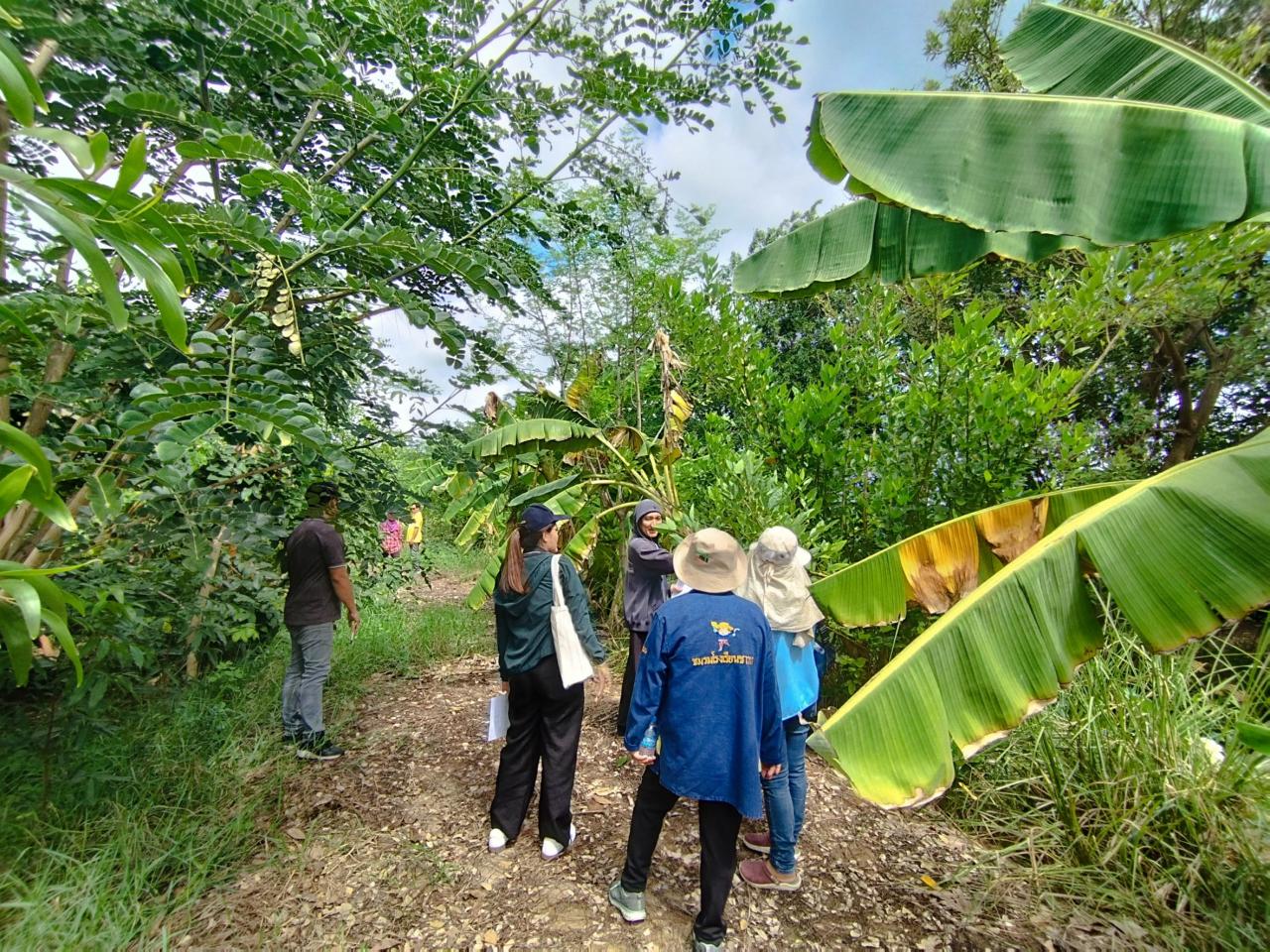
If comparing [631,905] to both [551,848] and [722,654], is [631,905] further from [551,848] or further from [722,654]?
[722,654]

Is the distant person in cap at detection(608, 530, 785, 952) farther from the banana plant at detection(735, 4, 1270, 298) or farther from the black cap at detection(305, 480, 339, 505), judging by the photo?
the black cap at detection(305, 480, 339, 505)

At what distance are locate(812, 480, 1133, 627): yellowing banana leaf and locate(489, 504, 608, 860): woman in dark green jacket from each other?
1.53 m

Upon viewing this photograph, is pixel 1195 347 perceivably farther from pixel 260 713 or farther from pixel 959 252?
pixel 260 713

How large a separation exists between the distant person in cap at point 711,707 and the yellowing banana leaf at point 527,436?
8.12 feet

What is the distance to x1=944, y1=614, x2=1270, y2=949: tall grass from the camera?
254 centimetres

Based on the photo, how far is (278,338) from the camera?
2545 mm

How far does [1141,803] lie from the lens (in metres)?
2.89

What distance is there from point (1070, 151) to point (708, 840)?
2844 millimetres

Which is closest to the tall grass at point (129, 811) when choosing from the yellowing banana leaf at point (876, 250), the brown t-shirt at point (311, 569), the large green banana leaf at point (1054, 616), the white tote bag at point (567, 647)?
the brown t-shirt at point (311, 569)

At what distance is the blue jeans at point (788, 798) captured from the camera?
279cm

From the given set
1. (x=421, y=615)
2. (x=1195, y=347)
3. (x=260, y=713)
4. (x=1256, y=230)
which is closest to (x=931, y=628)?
(x=1256, y=230)

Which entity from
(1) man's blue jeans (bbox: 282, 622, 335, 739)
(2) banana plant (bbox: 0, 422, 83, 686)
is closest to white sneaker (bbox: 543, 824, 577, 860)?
(1) man's blue jeans (bbox: 282, 622, 335, 739)

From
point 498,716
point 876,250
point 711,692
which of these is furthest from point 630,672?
point 876,250

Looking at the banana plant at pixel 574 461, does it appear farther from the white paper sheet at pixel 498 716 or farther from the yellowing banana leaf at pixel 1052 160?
the yellowing banana leaf at pixel 1052 160
